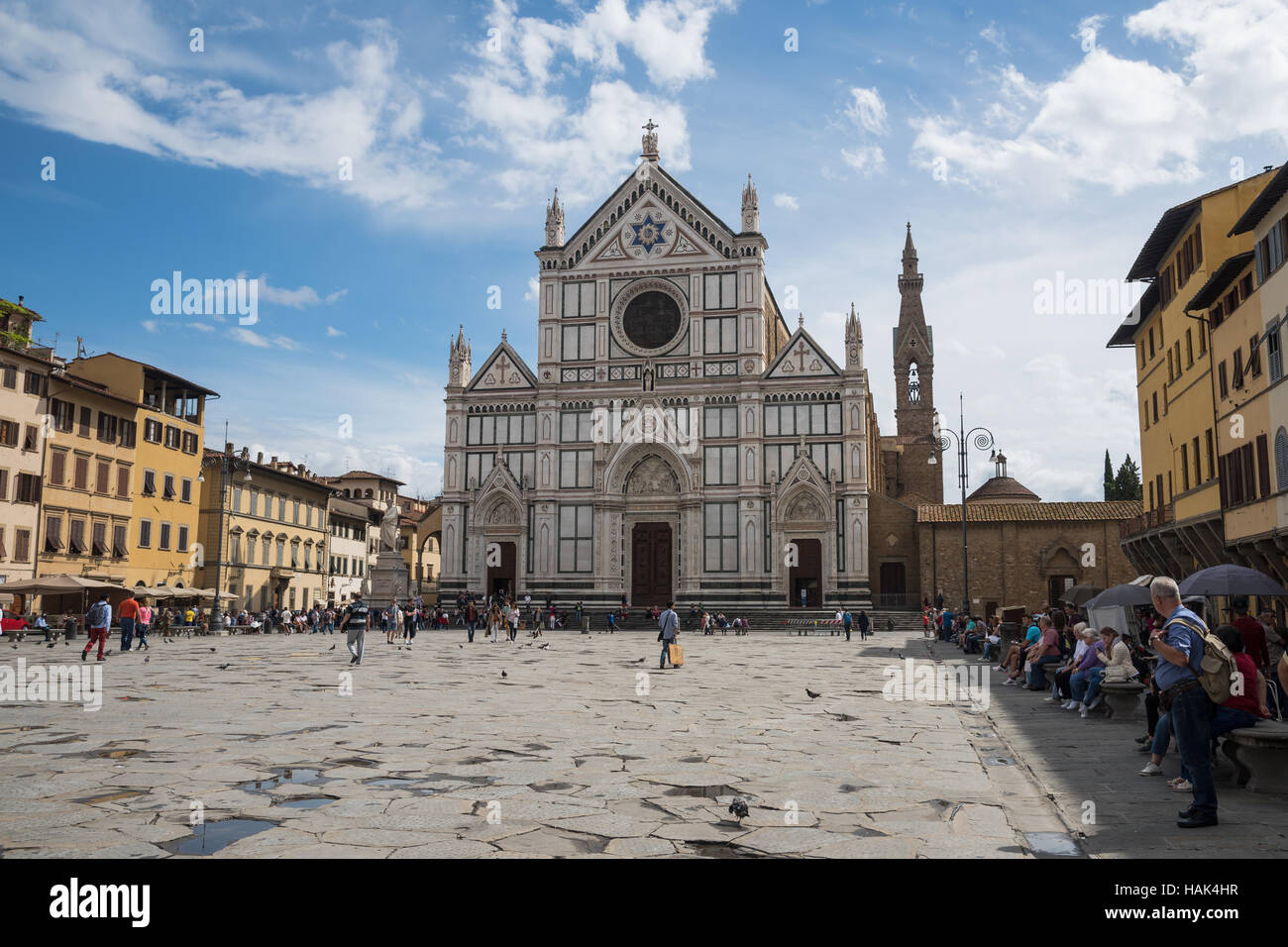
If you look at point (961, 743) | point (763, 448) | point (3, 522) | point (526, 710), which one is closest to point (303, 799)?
point (526, 710)

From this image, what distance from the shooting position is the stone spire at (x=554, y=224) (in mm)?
50281

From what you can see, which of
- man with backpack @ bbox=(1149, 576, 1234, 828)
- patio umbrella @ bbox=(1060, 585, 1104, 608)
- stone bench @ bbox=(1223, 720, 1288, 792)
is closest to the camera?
man with backpack @ bbox=(1149, 576, 1234, 828)

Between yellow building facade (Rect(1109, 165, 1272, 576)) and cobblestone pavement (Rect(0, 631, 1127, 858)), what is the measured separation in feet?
46.6

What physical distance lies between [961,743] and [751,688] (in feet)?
19.7

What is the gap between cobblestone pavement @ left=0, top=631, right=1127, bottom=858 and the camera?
18.8ft

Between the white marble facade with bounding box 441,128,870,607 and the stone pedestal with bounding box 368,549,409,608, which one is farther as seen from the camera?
the white marble facade with bounding box 441,128,870,607

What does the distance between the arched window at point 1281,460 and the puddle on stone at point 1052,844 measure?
1629 centimetres

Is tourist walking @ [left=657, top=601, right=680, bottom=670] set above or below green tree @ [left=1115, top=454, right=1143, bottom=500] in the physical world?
below

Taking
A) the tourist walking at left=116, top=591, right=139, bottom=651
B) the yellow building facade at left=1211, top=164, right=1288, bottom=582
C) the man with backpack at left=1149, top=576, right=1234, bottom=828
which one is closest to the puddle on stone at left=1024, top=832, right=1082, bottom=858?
the man with backpack at left=1149, top=576, right=1234, bottom=828

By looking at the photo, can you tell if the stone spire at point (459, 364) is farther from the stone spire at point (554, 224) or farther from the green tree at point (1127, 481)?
the green tree at point (1127, 481)

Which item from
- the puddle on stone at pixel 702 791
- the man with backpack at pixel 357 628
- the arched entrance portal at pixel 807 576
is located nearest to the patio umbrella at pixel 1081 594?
the man with backpack at pixel 357 628

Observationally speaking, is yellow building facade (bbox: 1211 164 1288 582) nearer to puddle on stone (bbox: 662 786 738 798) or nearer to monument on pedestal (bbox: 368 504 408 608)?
puddle on stone (bbox: 662 786 738 798)
